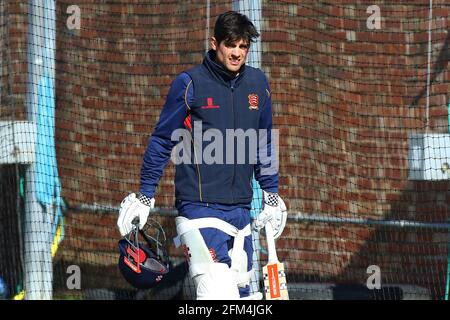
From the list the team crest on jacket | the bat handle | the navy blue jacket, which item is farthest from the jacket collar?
the bat handle

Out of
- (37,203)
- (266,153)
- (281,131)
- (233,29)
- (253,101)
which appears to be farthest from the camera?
(281,131)

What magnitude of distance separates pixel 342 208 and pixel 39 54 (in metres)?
2.80

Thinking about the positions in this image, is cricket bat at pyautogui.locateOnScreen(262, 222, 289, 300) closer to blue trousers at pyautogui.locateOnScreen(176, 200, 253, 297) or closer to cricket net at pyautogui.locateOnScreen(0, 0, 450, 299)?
blue trousers at pyautogui.locateOnScreen(176, 200, 253, 297)

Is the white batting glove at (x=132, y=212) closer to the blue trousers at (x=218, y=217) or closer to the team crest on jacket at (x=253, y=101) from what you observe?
the blue trousers at (x=218, y=217)

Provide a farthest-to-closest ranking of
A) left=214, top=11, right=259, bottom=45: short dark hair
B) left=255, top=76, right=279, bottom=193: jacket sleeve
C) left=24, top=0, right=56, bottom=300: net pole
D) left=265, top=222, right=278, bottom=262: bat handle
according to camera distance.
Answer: left=24, top=0, right=56, bottom=300: net pole, left=255, top=76, right=279, bottom=193: jacket sleeve, left=265, top=222, right=278, bottom=262: bat handle, left=214, top=11, right=259, bottom=45: short dark hair

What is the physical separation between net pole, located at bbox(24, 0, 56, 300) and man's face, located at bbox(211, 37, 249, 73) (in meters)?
3.07

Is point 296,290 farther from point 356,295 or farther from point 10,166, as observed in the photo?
point 10,166

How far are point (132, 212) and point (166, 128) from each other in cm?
50

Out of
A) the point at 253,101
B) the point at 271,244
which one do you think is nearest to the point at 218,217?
the point at 271,244

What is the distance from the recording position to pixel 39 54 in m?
8.59

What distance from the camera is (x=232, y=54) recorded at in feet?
18.9

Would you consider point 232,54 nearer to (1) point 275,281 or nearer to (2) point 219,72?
(2) point 219,72

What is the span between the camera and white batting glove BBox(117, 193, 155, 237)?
5.81 metres

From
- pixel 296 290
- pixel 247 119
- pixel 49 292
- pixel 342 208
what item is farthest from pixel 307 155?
pixel 247 119
